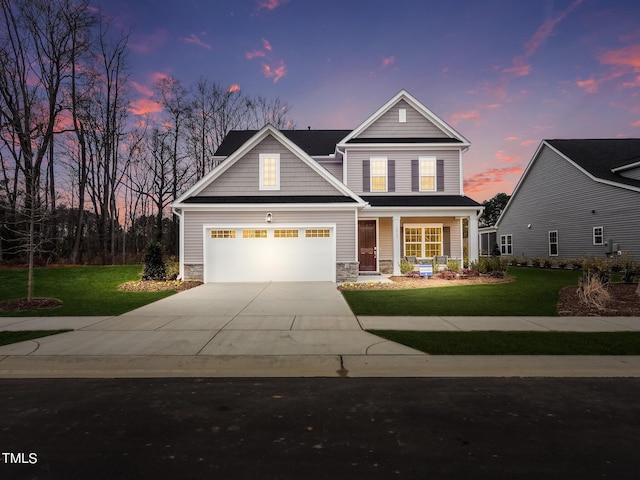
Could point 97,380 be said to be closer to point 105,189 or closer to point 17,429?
point 17,429

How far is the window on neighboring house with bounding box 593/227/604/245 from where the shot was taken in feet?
69.3

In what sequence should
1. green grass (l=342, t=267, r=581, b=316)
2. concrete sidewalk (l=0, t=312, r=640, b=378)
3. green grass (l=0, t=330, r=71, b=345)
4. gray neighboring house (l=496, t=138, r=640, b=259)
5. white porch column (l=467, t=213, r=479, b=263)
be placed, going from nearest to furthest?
1. concrete sidewalk (l=0, t=312, r=640, b=378)
2. green grass (l=0, t=330, r=71, b=345)
3. green grass (l=342, t=267, r=581, b=316)
4. white porch column (l=467, t=213, r=479, b=263)
5. gray neighboring house (l=496, t=138, r=640, b=259)

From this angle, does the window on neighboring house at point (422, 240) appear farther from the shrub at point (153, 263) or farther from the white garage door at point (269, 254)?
the shrub at point (153, 263)

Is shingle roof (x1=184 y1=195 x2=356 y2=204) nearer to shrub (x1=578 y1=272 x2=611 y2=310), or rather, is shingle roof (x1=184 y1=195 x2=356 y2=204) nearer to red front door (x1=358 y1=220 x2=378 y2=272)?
red front door (x1=358 y1=220 x2=378 y2=272)

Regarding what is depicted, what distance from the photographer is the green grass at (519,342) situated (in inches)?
241

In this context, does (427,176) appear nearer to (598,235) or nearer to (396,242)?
(396,242)

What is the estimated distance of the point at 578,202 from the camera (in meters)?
22.9

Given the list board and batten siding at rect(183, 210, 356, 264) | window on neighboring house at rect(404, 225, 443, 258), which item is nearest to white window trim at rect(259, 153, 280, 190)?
board and batten siding at rect(183, 210, 356, 264)

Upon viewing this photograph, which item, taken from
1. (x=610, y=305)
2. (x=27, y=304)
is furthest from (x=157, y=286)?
(x=610, y=305)

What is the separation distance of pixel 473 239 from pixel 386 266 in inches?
183

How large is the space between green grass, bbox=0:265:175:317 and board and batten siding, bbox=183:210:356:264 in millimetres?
3402

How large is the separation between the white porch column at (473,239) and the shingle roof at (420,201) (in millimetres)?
733

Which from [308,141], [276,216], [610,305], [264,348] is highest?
[308,141]

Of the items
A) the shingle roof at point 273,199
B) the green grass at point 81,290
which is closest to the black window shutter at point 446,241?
the shingle roof at point 273,199
